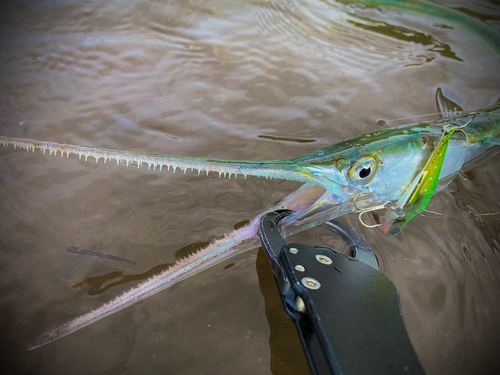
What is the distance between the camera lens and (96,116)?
8.93 ft

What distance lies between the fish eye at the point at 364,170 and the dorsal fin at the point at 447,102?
1.53m

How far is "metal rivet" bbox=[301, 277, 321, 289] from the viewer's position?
1124mm

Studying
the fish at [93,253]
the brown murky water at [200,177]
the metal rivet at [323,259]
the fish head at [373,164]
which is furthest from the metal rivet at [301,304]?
the fish at [93,253]

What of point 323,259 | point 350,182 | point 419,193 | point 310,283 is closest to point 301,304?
point 310,283

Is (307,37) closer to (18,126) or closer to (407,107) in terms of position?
(407,107)

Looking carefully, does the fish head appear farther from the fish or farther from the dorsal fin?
the dorsal fin

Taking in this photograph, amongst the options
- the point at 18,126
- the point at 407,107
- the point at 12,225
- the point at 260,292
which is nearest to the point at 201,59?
the point at 18,126

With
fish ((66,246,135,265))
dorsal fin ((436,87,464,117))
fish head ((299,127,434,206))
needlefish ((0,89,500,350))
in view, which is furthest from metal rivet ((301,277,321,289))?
dorsal fin ((436,87,464,117))

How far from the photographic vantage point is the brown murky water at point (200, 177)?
1593mm

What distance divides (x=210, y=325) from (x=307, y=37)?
3337mm

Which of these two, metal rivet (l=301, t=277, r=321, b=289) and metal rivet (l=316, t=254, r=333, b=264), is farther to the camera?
metal rivet (l=316, t=254, r=333, b=264)

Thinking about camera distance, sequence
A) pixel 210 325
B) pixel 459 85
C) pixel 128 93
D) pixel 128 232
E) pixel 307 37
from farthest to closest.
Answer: pixel 307 37, pixel 459 85, pixel 128 93, pixel 128 232, pixel 210 325

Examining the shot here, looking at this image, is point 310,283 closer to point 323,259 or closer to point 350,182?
point 323,259

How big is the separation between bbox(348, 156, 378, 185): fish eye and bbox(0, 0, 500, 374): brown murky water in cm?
34
